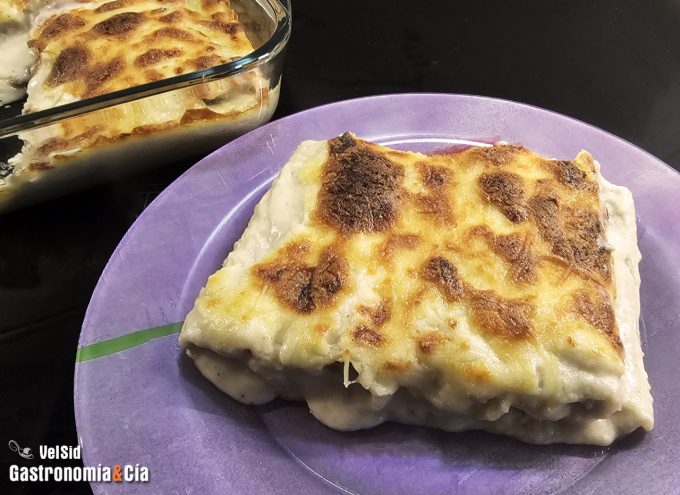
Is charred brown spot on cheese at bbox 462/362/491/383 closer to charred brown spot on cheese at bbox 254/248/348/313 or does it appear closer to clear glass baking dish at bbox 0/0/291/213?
charred brown spot on cheese at bbox 254/248/348/313

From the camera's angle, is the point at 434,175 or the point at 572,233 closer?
the point at 572,233

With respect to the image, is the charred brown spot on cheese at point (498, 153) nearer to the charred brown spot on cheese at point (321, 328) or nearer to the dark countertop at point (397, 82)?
the charred brown spot on cheese at point (321, 328)

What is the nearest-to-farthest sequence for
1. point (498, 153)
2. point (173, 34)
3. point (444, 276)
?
1. point (444, 276)
2. point (498, 153)
3. point (173, 34)

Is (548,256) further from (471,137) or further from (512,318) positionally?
(471,137)

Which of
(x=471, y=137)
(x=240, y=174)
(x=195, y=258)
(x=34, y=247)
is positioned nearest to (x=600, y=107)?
(x=471, y=137)

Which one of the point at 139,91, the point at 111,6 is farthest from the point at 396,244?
the point at 111,6

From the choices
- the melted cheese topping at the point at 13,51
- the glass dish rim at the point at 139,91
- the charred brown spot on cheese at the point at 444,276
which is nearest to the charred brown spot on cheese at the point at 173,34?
the glass dish rim at the point at 139,91

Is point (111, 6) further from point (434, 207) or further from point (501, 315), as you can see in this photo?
point (501, 315)
